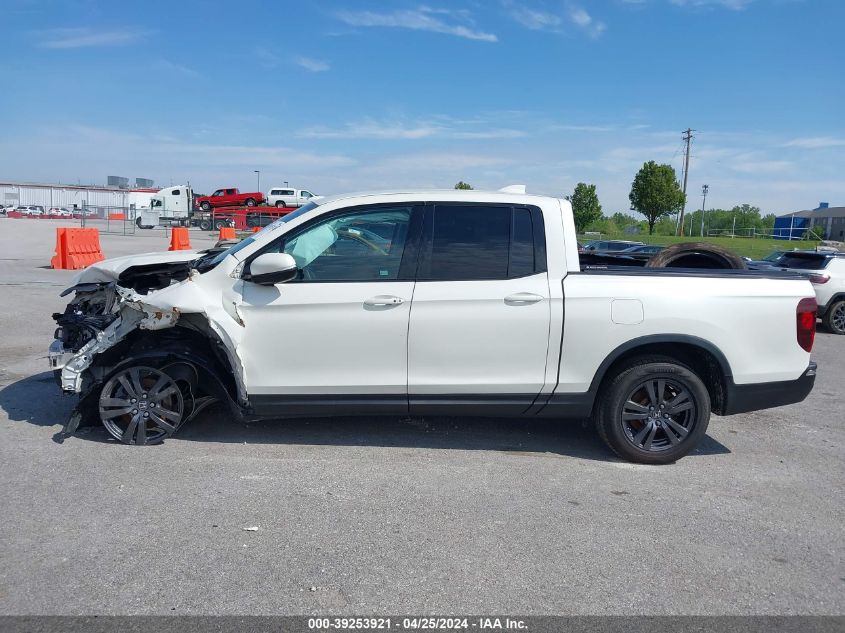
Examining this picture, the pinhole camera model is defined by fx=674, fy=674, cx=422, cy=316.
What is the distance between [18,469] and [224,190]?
156 feet

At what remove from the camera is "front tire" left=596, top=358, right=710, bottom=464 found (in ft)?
15.6

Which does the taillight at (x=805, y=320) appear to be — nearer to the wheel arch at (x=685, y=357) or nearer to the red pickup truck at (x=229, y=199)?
the wheel arch at (x=685, y=357)

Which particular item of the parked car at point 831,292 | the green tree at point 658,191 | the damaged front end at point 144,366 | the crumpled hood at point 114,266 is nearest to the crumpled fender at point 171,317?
the damaged front end at point 144,366

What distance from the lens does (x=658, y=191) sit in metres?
58.0

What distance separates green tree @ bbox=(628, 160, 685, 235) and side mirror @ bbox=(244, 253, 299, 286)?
190 ft

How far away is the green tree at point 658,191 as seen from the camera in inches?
2276

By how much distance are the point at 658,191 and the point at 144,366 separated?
192 feet

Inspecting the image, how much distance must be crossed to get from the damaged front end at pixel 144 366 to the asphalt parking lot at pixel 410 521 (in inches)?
8.9

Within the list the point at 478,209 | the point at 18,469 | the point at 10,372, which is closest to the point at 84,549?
the point at 18,469

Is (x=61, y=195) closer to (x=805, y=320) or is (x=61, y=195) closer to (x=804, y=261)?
(x=804, y=261)

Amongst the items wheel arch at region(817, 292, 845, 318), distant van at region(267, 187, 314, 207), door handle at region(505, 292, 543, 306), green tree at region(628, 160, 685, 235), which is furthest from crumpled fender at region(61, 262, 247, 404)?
green tree at region(628, 160, 685, 235)

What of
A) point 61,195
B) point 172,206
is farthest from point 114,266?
point 61,195

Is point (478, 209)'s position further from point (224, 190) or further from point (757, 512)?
point (224, 190)

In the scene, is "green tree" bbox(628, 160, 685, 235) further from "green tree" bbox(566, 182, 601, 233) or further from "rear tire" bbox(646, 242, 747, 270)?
"rear tire" bbox(646, 242, 747, 270)
